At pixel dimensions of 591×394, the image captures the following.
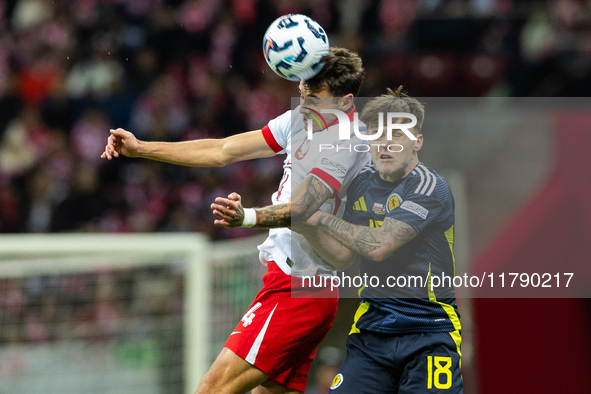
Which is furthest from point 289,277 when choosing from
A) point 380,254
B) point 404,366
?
point 404,366

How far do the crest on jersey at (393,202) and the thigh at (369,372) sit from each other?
72 centimetres

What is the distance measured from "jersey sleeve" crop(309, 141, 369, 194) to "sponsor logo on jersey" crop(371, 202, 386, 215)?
0.23 metres

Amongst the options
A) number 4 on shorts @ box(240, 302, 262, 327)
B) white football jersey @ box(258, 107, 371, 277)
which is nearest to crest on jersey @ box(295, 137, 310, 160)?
white football jersey @ box(258, 107, 371, 277)

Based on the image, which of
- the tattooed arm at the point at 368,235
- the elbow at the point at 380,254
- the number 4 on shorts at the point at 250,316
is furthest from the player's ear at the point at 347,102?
the number 4 on shorts at the point at 250,316

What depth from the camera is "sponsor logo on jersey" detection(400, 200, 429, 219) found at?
141 inches

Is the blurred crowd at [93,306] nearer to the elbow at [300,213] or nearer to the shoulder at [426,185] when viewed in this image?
the elbow at [300,213]

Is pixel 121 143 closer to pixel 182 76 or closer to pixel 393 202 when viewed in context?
pixel 393 202

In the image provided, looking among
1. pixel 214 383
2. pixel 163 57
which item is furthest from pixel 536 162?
pixel 163 57

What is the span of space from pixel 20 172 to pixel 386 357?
26.1 feet

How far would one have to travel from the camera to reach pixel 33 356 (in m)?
6.10

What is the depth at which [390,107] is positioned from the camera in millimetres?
3828

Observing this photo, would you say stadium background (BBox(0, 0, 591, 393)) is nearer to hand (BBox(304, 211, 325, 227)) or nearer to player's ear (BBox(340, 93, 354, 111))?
player's ear (BBox(340, 93, 354, 111))

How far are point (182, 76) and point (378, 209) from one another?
26.2ft

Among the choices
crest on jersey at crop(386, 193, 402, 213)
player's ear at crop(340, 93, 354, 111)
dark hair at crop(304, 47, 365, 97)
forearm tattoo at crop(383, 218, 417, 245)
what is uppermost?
dark hair at crop(304, 47, 365, 97)
